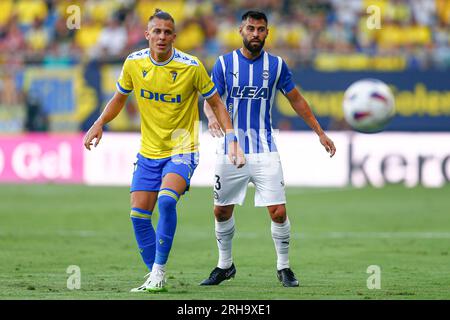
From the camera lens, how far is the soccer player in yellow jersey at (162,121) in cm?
→ 893

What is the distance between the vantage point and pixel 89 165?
73.7 feet

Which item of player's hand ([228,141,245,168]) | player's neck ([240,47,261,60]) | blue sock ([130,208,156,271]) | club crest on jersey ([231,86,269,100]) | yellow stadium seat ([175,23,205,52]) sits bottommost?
blue sock ([130,208,156,271])

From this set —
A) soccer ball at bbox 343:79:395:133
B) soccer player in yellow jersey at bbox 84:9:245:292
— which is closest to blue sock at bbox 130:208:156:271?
soccer player in yellow jersey at bbox 84:9:245:292

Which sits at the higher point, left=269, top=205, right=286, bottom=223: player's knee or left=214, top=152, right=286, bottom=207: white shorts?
left=214, top=152, right=286, bottom=207: white shorts

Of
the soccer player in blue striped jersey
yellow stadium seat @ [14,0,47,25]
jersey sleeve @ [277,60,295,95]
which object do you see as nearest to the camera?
the soccer player in blue striped jersey

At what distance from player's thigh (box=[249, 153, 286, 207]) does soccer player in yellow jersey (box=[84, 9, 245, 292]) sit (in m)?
0.69

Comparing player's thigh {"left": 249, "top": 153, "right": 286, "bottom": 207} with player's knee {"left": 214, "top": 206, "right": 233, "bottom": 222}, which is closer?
player's thigh {"left": 249, "top": 153, "right": 286, "bottom": 207}

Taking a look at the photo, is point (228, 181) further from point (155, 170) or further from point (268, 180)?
point (155, 170)

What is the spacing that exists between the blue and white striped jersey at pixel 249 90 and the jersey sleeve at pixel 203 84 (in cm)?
51

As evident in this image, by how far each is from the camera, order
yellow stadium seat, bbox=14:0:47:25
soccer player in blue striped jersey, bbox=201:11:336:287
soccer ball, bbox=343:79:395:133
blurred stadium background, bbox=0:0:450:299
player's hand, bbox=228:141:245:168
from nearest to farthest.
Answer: player's hand, bbox=228:141:245:168
soccer player in blue striped jersey, bbox=201:11:336:287
blurred stadium background, bbox=0:0:450:299
soccer ball, bbox=343:79:395:133
yellow stadium seat, bbox=14:0:47:25

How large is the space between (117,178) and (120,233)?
7.76m

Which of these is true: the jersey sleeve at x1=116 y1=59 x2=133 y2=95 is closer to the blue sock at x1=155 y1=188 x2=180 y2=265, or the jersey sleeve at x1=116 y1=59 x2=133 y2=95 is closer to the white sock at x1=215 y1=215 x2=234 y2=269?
the blue sock at x1=155 y1=188 x2=180 y2=265

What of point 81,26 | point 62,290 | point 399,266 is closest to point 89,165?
point 81,26

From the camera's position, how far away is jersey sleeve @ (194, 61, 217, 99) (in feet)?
29.6
